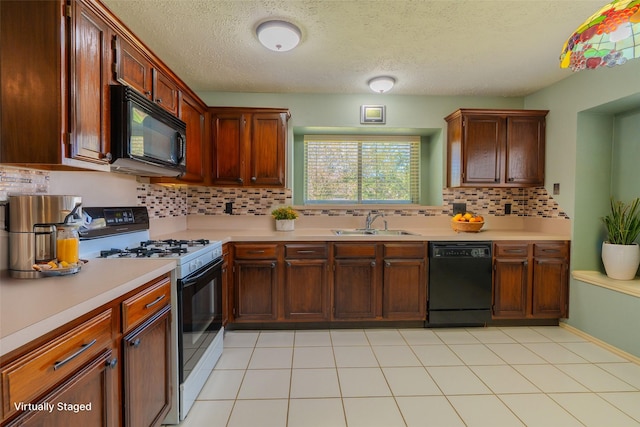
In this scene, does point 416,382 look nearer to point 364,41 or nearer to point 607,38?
point 607,38

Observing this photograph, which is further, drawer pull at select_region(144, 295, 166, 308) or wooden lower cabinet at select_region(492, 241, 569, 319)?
wooden lower cabinet at select_region(492, 241, 569, 319)

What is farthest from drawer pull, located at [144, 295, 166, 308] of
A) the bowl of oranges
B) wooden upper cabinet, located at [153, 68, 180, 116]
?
the bowl of oranges

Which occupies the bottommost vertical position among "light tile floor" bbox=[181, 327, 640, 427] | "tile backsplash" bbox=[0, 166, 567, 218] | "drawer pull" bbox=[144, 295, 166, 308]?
"light tile floor" bbox=[181, 327, 640, 427]

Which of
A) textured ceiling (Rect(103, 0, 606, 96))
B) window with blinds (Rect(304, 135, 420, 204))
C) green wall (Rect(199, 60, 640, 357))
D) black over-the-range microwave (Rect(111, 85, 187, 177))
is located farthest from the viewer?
window with blinds (Rect(304, 135, 420, 204))

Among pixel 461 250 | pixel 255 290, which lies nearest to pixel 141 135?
pixel 255 290

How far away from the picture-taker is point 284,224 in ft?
10.2

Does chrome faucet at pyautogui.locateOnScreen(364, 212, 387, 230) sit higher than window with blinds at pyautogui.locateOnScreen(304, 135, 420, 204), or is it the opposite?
window with blinds at pyautogui.locateOnScreen(304, 135, 420, 204)

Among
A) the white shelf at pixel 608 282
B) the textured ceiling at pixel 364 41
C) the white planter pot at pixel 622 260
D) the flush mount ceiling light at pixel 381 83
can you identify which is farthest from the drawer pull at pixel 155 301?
the white planter pot at pixel 622 260

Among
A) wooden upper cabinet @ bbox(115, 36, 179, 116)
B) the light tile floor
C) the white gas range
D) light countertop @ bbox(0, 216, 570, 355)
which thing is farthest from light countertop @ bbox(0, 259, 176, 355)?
wooden upper cabinet @ bbox(115, 36, 179, 116)

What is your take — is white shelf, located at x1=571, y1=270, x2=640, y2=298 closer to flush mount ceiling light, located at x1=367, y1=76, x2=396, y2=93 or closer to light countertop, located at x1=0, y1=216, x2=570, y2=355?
light countertop, located at x1=0, y1=216, x2=570, y2=355

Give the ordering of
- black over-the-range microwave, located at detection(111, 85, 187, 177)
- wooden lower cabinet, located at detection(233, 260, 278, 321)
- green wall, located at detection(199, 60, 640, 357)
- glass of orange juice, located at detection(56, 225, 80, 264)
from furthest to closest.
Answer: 1. wooden lower cabinet, located at detection(233, 260, 278, 321)
2. green wall, located at detection(199, 60, 640, 357)
3. black over-the-range microwave, located at detection(111, 85, 187, 177)
4. glass of orange juice, located at detection(56, 225, 80, 264)

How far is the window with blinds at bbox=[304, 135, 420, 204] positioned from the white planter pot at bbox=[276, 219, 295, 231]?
57 centimetres

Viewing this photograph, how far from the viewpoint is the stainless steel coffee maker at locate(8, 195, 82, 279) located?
1.26 metres

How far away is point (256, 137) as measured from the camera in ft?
9.81
